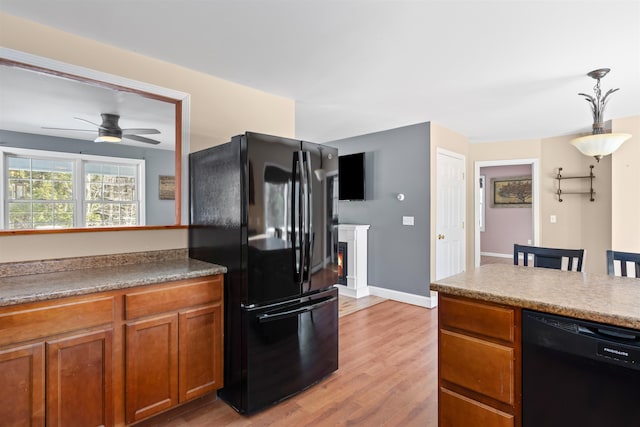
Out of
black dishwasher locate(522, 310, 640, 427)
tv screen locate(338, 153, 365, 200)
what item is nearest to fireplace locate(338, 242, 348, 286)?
tv screen locate(338, 153, 365, 200)

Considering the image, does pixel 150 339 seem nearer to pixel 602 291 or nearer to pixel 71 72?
pixel 71 72

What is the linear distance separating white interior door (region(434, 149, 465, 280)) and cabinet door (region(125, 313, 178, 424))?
3.42m

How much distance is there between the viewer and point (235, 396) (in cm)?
213

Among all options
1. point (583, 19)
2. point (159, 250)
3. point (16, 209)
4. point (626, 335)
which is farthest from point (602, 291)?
point (16, 209)

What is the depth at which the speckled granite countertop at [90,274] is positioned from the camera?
1587 mm

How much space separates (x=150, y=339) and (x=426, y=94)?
10.1ft

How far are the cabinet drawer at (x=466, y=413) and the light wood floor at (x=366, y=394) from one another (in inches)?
17.5

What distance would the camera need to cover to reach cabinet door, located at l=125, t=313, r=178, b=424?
181 cm

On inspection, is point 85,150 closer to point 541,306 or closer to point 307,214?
point 307,214

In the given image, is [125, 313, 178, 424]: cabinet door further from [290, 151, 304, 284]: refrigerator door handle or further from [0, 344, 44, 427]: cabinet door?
[290, 151, 304, 284]: refrigerator door handle

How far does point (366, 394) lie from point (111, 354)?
162cm

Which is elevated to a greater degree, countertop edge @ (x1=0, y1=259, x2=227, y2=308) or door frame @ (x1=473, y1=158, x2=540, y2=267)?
door frame @ (x1=473, y1=158, x2=540, y2=267)

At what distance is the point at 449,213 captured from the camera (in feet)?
15.4

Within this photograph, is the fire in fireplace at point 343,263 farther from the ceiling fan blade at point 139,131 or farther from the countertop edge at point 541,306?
the countertop edge at point 541,306
